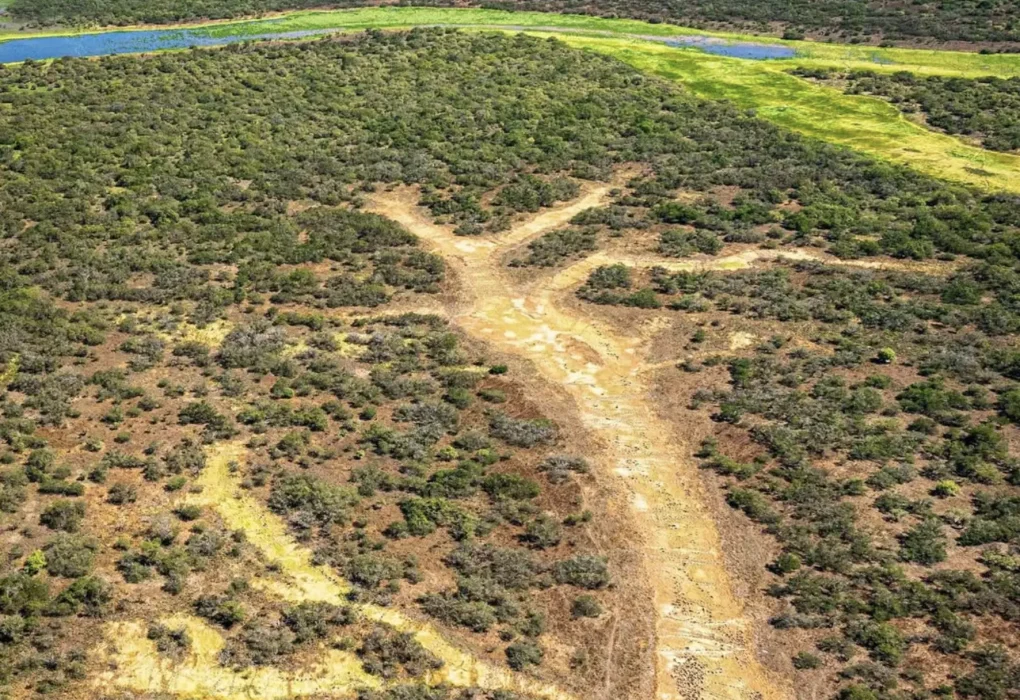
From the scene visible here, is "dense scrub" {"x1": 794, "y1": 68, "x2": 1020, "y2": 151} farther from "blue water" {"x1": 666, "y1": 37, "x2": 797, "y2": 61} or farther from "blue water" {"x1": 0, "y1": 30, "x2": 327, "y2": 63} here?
"blue water" {"x1": 0, "y1": 30, "x2": 327, "y2": 63}

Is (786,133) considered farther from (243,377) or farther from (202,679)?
(202,679)

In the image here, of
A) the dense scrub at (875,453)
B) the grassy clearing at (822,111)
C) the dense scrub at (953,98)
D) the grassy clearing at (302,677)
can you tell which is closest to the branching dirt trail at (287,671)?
the grassy clearing at (302,677)

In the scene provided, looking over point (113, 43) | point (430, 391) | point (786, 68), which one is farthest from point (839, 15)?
point (430, 391)

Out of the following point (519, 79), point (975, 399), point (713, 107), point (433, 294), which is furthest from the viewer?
point (519, 79)

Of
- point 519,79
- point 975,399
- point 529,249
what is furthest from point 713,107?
point 975,399

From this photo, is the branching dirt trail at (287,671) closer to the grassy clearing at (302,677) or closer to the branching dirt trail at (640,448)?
the grassy clearing at (302,677)

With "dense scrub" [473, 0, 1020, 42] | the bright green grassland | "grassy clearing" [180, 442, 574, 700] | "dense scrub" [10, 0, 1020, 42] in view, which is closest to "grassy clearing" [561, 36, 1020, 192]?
the bright green grassland
